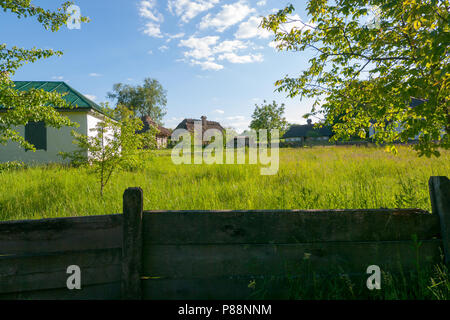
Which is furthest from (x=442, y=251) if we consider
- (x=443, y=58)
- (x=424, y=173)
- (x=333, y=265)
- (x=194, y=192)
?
(x=424, y=173)

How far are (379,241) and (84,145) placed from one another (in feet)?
19.2

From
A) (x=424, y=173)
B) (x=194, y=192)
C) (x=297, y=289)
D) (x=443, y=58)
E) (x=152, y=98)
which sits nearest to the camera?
(x=297, y=289)

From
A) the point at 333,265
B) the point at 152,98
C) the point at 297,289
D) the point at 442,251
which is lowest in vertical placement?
the point at 297,289

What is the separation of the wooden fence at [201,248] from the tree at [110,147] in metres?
3.45

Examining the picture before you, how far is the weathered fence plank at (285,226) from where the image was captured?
5.72 feet

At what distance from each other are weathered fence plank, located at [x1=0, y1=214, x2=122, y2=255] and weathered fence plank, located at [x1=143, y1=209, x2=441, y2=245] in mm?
295

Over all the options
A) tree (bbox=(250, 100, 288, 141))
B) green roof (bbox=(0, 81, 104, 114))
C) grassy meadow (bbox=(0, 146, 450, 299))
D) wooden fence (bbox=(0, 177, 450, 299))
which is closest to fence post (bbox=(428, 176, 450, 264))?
wooden fence (bbox=(0, 177, 450, 299))

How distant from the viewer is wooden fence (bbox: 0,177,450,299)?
1.66 meters

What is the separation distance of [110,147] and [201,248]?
4.38m

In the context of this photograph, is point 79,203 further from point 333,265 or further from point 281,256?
point 333,265

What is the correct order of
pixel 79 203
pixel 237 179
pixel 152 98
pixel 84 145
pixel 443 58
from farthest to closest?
pixel 152 98 → pixel 237 179 → pixel 84 145 → pixel 79 203 → pixel 443 58

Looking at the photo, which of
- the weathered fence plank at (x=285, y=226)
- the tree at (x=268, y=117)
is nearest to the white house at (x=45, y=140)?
the weathered fence plank at (x=285, y=226)

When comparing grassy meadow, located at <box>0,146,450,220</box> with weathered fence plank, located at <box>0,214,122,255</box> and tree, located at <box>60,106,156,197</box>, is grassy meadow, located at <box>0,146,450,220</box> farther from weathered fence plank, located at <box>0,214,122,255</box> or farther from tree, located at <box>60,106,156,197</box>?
weathered fence plank, located at <box>0,214,122,255</box>
